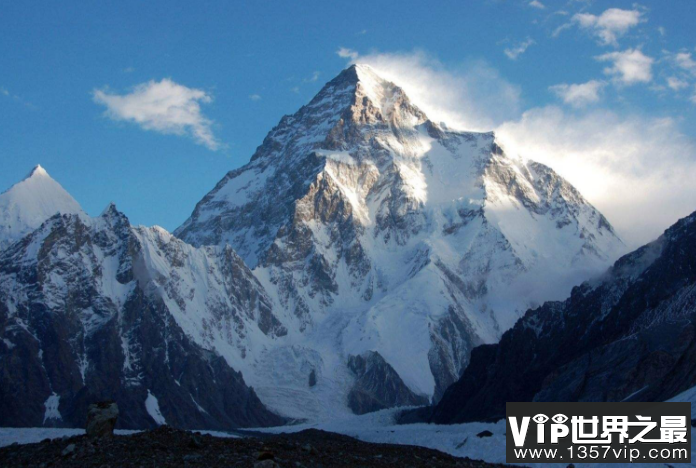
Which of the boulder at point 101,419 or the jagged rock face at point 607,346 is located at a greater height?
the jagged rock face at point 607,346

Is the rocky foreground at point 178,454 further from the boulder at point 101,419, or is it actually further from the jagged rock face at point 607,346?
the jagged rock face at point 607,346

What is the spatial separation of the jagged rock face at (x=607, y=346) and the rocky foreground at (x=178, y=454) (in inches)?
1447

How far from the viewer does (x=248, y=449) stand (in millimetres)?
44625

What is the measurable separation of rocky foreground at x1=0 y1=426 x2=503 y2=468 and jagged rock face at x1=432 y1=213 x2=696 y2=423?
36.7 m

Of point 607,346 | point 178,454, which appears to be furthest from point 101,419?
point 607,346

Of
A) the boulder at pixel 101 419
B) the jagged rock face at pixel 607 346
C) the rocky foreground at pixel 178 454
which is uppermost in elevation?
the jagged rock face at pixel 607 346

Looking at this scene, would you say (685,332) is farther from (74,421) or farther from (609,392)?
(74,421)

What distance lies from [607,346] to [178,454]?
67.9 m

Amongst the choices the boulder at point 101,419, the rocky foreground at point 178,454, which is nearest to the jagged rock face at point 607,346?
the rocky foreground at point 178,454

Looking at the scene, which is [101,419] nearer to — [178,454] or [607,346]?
[178,454]

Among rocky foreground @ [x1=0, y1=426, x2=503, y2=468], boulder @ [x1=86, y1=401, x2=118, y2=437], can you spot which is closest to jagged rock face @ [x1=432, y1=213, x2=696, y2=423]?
rocky foreground @ [x1=0, y1=426, x2=503, y2=468]

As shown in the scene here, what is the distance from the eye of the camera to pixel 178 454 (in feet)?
139

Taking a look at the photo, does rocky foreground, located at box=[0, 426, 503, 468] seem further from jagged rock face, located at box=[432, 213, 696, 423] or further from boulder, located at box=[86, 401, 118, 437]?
jagged rock face, located at box=[432, 213, 696, 423]

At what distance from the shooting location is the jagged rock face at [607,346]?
3396 inches
